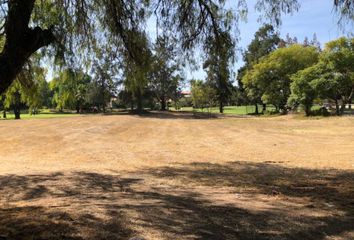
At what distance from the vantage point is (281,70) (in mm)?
55438

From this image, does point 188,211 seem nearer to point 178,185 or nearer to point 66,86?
point 178,185

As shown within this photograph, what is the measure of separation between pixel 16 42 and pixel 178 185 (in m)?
6.07

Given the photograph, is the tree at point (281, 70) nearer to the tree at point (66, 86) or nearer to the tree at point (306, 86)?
the tree at point (306, 86)

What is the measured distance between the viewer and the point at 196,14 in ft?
31.8

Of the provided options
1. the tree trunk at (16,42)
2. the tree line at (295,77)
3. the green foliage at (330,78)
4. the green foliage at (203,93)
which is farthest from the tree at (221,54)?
the green foliage at (203,93)

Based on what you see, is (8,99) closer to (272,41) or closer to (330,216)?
(330,216)

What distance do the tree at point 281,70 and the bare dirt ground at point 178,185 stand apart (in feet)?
91.2

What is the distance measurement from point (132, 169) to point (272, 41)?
60064mm

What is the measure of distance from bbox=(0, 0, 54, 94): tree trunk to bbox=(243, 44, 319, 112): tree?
50.3 meters

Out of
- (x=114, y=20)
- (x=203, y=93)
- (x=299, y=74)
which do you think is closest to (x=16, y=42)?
(x=114, y=20)

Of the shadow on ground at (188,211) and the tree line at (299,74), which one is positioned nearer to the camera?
the shadow on ground at (188,211)

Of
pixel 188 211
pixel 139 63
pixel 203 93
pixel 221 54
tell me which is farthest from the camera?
pixel 203 93

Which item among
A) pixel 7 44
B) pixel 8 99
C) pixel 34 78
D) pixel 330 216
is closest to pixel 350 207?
pixel 330 216

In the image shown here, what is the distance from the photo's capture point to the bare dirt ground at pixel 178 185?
17.6 feet
